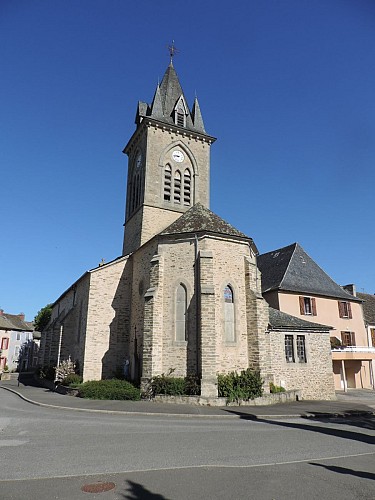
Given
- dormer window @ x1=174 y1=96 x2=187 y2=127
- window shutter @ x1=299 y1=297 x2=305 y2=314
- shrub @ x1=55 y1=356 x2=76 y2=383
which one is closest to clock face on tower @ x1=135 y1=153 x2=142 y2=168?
dormer window @ x1=174 y1=96 x2=187 y2=127

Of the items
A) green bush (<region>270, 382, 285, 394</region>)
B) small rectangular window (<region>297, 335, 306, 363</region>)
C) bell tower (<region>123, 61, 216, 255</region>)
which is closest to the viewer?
green bush (<region>270, 382, 285, 394</region>)

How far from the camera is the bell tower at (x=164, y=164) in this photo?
2559 cm

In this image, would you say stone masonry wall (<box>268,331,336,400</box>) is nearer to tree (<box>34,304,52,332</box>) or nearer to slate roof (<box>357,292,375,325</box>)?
slate roof (<box>357,292,375,325</box>)

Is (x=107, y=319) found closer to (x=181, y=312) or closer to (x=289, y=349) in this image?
(x=181, y=312)

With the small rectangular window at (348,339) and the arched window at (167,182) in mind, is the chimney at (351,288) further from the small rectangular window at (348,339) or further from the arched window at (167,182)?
the arched window at (167,182)

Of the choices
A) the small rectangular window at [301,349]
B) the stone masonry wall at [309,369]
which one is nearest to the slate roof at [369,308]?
the stone masonry wall at [309,369]

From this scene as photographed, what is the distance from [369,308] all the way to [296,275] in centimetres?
1041

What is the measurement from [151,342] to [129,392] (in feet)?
7.69

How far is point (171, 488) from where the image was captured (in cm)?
523

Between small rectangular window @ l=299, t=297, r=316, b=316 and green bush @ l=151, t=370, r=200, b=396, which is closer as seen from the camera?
green bush @ l=151, t=370, r=200, b=396

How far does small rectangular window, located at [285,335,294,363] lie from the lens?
20297mm

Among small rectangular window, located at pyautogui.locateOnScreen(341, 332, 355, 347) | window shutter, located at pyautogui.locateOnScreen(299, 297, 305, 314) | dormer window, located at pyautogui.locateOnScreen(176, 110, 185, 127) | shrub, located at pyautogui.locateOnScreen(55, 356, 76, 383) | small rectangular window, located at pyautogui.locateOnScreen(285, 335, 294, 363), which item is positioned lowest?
shrub, located at pyautogui.locateOnScreen(55, 356, 76, 383)

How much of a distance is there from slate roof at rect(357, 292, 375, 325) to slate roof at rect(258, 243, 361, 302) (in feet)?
10.2

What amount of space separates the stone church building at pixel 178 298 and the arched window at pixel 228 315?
47 mm
